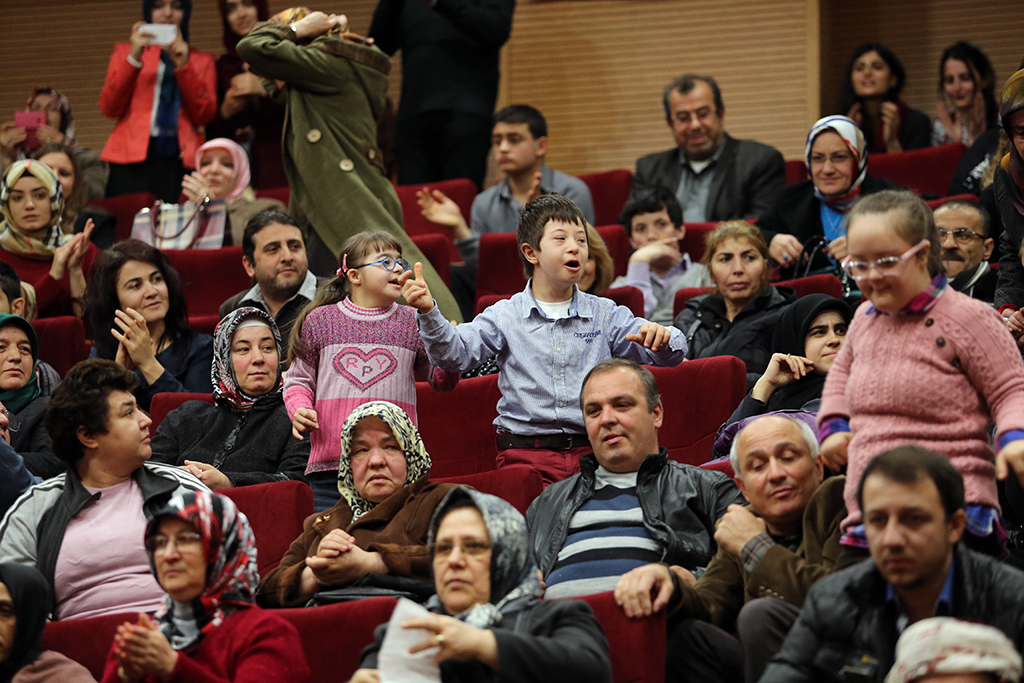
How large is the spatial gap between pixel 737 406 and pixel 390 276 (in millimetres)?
952

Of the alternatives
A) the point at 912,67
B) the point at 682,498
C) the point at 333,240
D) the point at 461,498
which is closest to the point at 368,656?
the point at 461,498

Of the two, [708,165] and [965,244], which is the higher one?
[708,165]

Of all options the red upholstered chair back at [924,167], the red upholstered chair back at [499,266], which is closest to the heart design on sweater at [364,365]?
the red upholstered chair back at [499,266]

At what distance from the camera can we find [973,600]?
1659 mm

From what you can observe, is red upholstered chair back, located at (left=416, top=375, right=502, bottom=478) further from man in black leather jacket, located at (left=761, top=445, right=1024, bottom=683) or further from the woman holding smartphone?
the woman holding smartphone

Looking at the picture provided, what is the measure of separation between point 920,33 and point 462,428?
12.7ft

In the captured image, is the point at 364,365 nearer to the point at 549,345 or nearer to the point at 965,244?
the point at 549,345

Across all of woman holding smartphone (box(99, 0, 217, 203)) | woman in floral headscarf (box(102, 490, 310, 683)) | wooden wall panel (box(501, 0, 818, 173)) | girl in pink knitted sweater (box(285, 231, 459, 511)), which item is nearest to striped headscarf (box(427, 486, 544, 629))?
woman in floral headscarf (box(102, 490, 310, 683))

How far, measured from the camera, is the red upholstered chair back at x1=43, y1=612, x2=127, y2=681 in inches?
81.1

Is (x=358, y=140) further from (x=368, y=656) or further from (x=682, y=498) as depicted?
(x=368, y=656)

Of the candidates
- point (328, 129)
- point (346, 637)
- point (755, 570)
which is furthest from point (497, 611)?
point (328, 129)

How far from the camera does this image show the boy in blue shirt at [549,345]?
2.77 meters

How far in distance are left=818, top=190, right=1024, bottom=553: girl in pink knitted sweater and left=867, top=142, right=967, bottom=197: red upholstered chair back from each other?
301cm

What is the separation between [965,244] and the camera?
11.3ft
